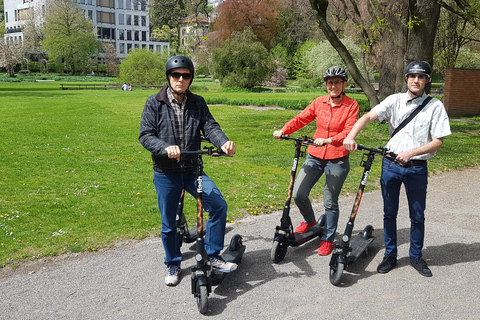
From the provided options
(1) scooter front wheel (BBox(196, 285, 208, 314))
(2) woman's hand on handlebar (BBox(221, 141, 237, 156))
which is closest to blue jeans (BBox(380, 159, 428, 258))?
(2) woman's hand on handlebar (BBox(221, 141, 237, 156))

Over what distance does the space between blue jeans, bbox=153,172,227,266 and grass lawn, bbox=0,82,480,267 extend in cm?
155

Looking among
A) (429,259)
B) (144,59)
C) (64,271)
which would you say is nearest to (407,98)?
(429,259)

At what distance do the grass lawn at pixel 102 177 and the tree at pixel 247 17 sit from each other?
40.8m

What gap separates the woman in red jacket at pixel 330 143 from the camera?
5008 mm

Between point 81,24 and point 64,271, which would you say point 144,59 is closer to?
point 81,24

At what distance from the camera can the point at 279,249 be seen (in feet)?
16.7

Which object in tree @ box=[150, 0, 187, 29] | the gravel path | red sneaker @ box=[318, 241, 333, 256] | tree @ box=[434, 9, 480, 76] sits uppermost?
tree @ box=[434, 9, 480, 76]

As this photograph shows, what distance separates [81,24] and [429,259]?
71.2 m

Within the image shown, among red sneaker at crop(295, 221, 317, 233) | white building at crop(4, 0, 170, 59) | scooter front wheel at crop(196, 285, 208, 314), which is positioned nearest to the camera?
scooter front wheel at crop(196, 285, 208, 314)

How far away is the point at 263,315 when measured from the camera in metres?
3.95

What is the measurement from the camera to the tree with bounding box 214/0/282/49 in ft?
183

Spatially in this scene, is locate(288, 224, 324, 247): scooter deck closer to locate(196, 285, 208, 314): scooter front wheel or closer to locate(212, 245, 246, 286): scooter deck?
locate(212, 245, 246, 286): scooter deck

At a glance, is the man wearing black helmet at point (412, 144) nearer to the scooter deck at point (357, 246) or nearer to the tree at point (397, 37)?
the scooter deck at point (357, 246)

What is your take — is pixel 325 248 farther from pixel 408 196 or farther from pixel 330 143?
pixel 330 143
